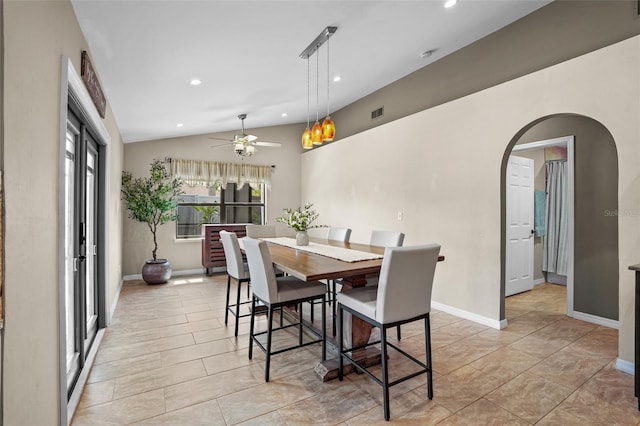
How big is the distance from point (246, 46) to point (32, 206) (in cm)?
228

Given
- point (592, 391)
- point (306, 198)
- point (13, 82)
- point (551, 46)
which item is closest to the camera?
point (13, 82)

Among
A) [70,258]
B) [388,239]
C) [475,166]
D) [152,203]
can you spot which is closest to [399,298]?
[388,239]

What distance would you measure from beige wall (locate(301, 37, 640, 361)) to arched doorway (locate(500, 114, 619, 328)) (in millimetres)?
219

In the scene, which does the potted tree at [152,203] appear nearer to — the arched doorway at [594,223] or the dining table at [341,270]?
the dining table at [341,270]

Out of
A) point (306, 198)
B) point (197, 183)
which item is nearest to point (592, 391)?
point (306, 198)

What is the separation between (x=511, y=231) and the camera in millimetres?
4656

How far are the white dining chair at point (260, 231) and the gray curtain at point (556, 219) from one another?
4453 mm

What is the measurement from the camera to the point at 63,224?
1769 millimetres

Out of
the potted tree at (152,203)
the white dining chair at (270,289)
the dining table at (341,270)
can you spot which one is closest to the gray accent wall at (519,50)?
the dining table at (341,270)

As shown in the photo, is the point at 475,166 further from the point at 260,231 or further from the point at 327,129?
the point at 260,231

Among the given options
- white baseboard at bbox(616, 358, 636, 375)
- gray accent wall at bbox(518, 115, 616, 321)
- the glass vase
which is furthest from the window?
white baseboard at bbox(616, 358, 636, 375)

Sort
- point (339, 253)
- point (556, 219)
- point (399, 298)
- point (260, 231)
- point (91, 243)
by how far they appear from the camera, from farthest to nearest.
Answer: point (556, 219)
point (260, 231)
point (91, 243)
point (339, 253)
point (399, 298)

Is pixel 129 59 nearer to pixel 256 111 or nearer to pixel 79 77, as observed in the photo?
pixel 79 77

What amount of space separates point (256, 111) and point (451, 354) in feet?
14.7
